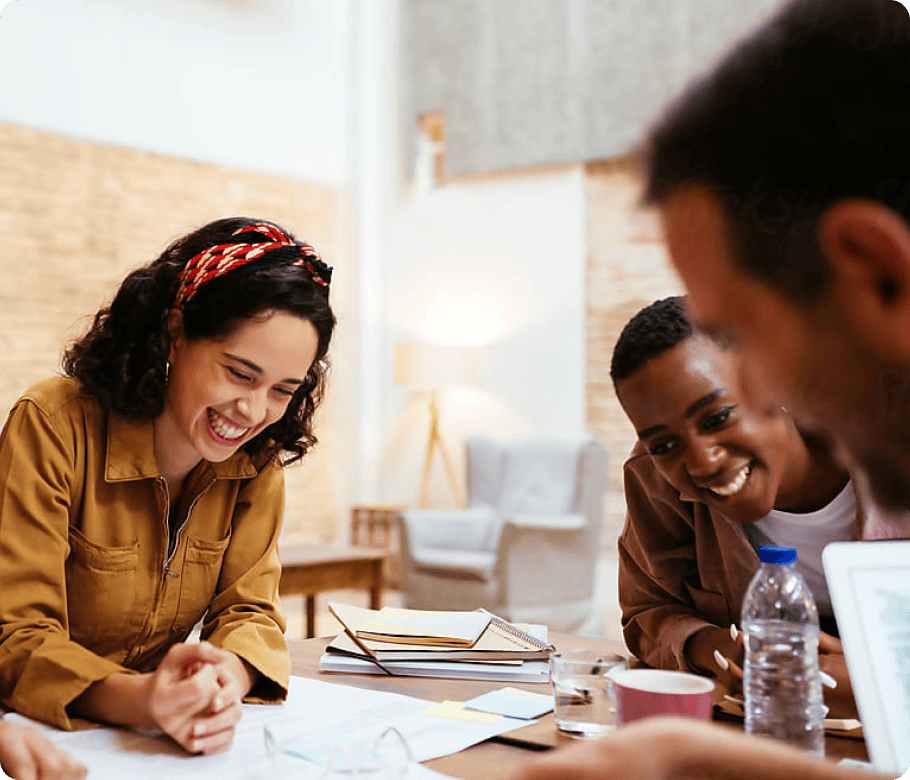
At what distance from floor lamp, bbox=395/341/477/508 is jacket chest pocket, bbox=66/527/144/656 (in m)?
4.23

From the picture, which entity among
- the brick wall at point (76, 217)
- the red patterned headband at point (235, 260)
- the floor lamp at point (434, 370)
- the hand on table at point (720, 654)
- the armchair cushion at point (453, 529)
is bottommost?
the armchair cushion at point (453, 529)

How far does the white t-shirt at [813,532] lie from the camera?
1.25m

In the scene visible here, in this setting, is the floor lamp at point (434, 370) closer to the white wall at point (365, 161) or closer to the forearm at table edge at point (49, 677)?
the white wall at point (365, 161)

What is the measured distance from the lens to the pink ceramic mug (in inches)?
35.9

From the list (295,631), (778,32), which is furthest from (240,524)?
(295,631)

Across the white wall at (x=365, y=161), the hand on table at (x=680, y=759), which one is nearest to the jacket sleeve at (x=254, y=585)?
the hand on table at (x=680, y=759)

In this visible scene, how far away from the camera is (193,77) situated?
5.23 meters

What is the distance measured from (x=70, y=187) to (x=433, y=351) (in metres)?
2.04

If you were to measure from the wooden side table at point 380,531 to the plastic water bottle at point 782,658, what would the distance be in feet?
14.5

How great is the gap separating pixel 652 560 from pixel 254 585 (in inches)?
21.7

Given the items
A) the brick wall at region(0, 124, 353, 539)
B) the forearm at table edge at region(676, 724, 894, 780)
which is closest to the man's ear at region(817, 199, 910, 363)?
the forearm at table edge at region(676, 724, 894, 780)

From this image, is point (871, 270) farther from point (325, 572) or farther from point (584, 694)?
point (325, 572)

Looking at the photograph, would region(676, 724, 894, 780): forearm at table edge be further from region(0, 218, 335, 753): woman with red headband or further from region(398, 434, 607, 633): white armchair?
region(398, 434, 607, 633): white armchair

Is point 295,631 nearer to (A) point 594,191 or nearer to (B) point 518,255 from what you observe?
(B) point 518,255
